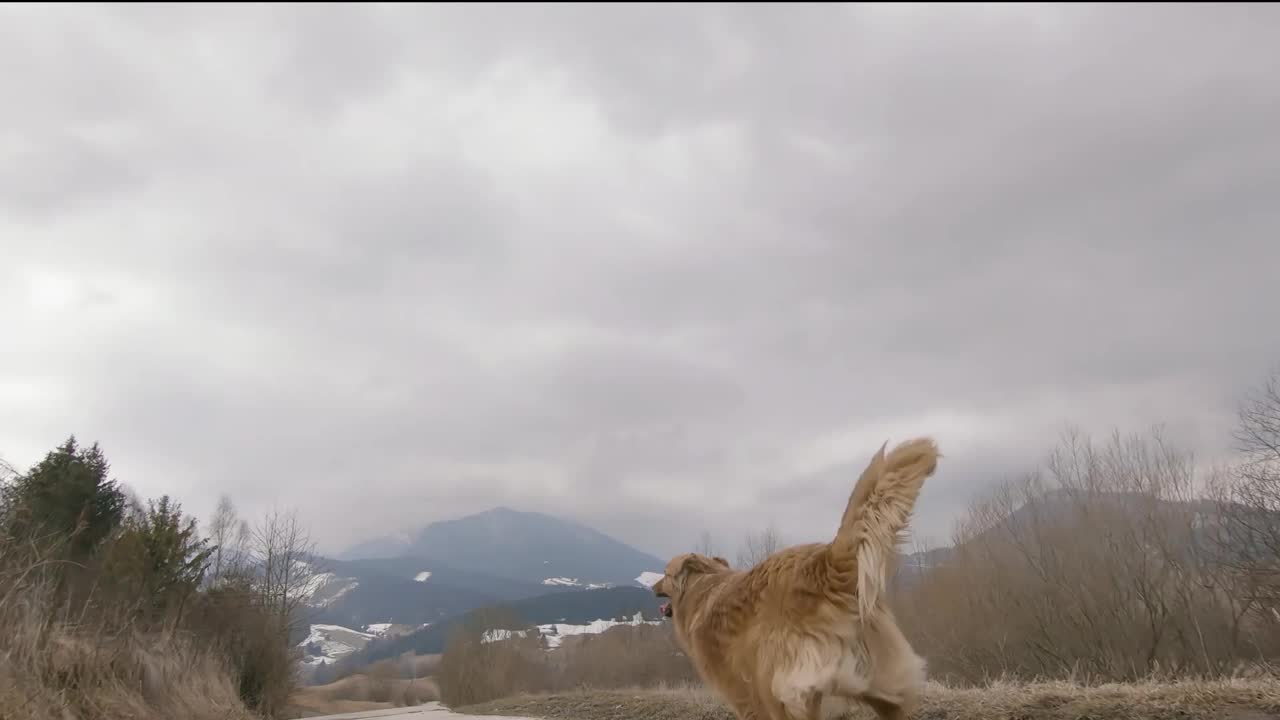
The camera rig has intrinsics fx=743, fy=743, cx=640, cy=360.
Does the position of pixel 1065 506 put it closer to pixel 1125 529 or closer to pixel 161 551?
pixel 1125 529

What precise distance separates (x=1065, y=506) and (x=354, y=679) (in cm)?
6639

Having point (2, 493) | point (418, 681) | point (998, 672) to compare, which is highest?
point (2, 493)

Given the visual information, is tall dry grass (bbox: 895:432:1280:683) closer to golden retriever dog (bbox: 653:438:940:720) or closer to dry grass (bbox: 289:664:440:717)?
golden retriever dog (bbox: 653:438:940:720)

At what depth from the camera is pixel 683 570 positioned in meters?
7.44

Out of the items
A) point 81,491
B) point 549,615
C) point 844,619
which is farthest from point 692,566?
point 549,615

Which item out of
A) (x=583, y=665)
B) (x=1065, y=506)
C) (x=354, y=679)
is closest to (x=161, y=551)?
(x=583, y=665)

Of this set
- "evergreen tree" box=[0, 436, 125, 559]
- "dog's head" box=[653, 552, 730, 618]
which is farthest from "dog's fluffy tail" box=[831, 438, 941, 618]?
"evergreen tree" box=[0, 436, 125, 559]

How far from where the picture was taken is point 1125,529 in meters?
14.2

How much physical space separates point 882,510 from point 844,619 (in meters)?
0.79

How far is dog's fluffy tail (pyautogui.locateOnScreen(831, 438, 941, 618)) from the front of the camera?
A: 471cm

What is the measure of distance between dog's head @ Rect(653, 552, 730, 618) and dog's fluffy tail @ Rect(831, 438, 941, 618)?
2610 millimetres

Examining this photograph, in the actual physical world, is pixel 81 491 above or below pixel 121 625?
above

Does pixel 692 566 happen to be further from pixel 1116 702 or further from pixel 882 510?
pixel 1116 702

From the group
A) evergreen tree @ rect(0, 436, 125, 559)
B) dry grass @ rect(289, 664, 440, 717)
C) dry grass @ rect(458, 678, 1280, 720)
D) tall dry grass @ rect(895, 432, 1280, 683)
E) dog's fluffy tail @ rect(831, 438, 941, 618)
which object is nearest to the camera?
dog's fluffy tail @ rect(831, 438, 941, 618)
